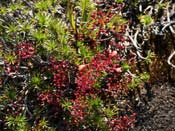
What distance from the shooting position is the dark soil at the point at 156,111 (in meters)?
3.68

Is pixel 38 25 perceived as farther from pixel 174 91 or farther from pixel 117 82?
pixel 174 91

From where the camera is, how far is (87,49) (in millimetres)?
3508

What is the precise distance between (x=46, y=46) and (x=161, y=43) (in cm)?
105

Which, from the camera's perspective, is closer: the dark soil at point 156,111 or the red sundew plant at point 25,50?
the red sundew plant at point 25,50

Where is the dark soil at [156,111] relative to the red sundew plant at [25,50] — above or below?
below

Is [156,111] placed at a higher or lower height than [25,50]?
lower

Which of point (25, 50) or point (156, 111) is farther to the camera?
point (156, 111)

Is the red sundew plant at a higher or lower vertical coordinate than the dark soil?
higher

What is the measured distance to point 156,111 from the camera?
369 cm

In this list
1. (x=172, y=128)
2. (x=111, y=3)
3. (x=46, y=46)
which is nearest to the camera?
(x=46, y=46)

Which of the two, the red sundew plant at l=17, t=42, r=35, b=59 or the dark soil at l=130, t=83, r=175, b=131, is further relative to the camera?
the dark soil at l=130, t=83, r=175, b=131

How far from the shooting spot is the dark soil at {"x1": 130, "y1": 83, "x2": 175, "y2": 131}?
368 centimetres

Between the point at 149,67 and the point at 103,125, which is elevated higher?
the point at 149,67

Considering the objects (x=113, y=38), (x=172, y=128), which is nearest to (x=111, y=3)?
(x=113, y=38)
